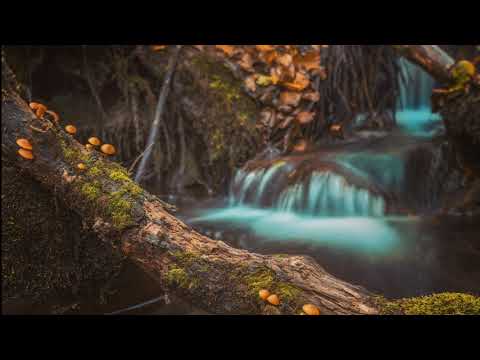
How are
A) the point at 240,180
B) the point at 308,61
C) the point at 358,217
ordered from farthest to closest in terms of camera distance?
the point at 308,61, the point at 240,180, the point at 358,217

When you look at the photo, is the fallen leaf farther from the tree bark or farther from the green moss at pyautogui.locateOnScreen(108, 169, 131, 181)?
the green moss at pyautogui.locateOnScreen(108, 169, 131, 181)

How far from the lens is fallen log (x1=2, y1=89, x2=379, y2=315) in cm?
131

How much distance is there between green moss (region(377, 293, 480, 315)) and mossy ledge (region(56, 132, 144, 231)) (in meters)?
1.16

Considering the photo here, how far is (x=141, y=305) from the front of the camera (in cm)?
155

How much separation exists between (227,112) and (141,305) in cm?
331

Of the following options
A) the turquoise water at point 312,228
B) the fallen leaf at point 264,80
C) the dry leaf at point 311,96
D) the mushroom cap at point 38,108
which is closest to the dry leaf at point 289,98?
the dry leaf at point 311,96

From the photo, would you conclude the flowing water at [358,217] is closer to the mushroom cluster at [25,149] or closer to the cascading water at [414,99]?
the cascading water at [414,99]

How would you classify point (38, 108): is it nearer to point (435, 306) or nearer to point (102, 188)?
point (102, 188)

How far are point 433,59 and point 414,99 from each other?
1.74m

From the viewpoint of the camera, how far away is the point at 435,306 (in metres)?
1.29

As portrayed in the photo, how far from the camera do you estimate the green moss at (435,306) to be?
4.12 ft

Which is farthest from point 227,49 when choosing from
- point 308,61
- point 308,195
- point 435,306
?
point 435,306
